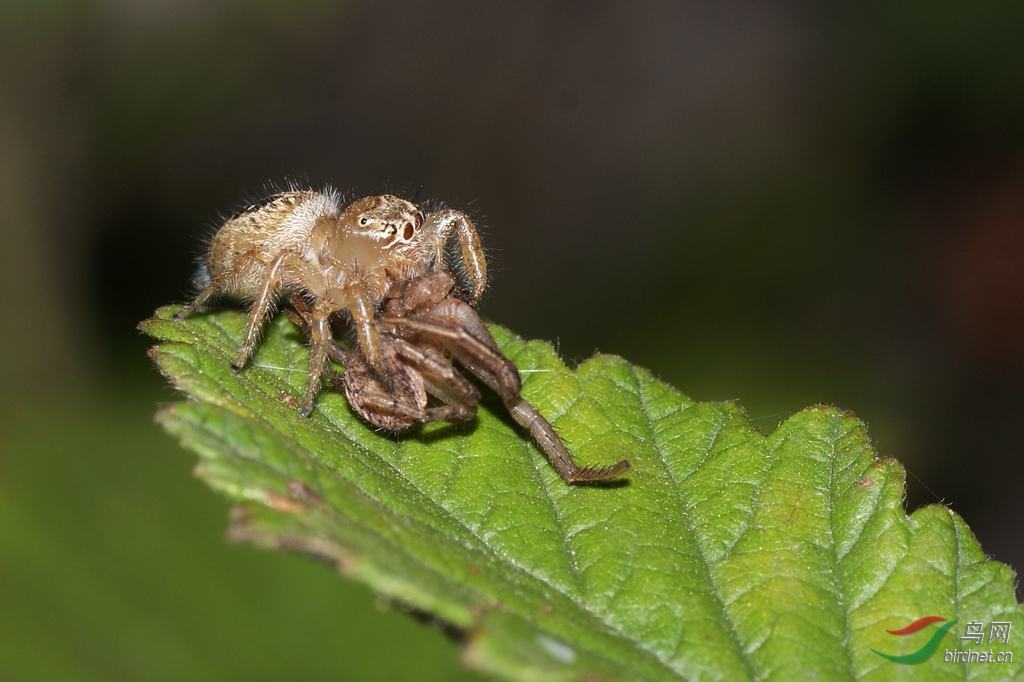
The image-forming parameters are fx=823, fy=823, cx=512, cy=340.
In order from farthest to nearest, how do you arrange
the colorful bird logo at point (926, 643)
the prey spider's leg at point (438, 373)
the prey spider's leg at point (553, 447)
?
the prey spider's leg at point (438, 373)
the prey spider's leg at point (553, 447)
the colorful bird logo at point (926, 643)

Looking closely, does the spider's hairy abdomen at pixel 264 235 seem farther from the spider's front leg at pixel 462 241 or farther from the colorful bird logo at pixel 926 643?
the colorful bird logo at pixel 926 643

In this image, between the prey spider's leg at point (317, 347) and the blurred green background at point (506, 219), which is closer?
the prey spider's leg at point (317, 347)

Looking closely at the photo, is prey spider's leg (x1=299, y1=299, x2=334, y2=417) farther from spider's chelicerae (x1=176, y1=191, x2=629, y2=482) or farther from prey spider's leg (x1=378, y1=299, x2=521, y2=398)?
prey spider's leg (x1=378, y1=299, x2=521, y2=398)

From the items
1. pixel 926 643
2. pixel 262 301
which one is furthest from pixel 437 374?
pixel 926 643

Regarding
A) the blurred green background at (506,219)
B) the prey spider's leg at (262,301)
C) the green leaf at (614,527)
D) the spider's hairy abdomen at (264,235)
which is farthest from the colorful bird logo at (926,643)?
the spider's hairy abdomen at (264,235)

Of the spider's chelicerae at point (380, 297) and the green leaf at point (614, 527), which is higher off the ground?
the spider's chelicerae at point (380, 297)

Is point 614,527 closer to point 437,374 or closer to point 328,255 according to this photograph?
point 437,374

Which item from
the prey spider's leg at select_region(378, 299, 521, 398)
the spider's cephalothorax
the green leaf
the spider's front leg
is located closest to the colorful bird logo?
the green leaf
